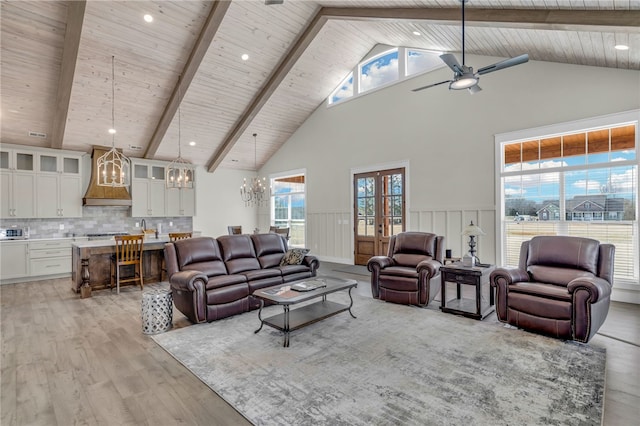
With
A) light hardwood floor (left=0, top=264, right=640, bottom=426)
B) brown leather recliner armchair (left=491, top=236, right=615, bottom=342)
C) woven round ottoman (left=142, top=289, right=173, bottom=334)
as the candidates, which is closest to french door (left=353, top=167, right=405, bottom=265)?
brown leather recliner armchair (left=491, top=236, right=615, bottom=342)

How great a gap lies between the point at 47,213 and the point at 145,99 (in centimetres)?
338

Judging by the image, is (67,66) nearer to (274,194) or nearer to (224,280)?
(224,280)

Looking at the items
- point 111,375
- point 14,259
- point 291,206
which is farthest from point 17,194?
point 291,206

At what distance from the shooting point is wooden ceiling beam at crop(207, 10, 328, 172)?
6133mm

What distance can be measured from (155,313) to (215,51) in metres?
4.93

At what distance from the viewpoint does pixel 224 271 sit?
4.68 metres

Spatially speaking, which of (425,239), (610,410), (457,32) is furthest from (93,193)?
(610,410)

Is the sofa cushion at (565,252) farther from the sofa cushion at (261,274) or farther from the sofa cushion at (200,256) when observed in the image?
the sofa cushion at (200,256)

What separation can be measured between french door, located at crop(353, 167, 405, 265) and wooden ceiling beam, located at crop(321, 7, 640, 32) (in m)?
3.18

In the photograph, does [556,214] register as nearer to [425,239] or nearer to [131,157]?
[425,239]

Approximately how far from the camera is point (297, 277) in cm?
525

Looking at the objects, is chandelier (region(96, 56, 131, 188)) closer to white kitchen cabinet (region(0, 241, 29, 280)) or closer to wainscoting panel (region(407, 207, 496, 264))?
white kitchen cabinet (region(0, 241, 29, 280))

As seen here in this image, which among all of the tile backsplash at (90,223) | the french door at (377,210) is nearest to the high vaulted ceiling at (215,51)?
the tile backsplash at (90,223)

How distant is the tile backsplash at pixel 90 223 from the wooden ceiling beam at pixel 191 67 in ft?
6.52
